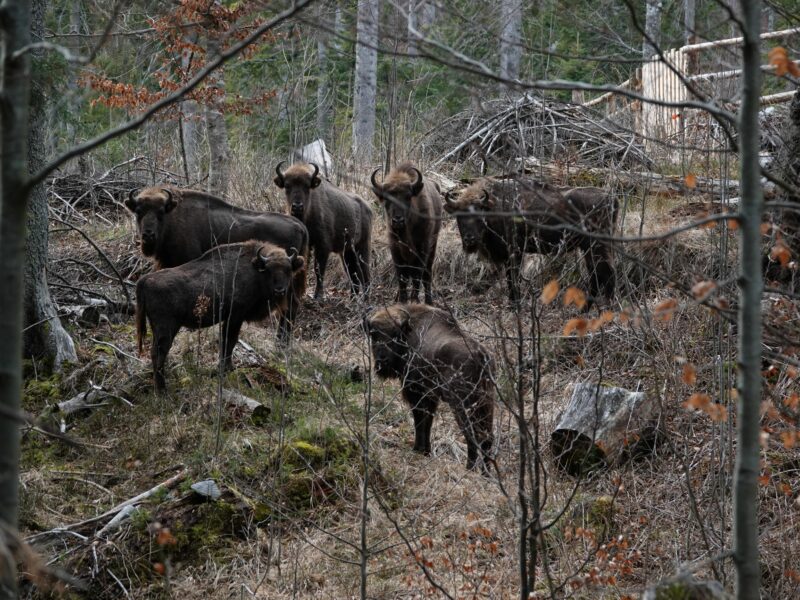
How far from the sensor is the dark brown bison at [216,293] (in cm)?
999

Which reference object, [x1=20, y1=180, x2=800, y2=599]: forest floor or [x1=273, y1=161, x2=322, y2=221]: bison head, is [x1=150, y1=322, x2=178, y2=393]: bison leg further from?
[x1=273, y1=161, x2=322, y2=221]: bison head

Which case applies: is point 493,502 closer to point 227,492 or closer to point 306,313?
point 227,492

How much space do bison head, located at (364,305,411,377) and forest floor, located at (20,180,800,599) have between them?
0.50m

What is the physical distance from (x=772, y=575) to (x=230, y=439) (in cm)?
457

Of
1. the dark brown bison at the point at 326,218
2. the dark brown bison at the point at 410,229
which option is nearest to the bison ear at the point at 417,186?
the dark brown bison at the point at 410,229

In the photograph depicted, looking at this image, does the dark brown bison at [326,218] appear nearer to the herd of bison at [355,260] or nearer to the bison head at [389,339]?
the herd of bison at [355,260]

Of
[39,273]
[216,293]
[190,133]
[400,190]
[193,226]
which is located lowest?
[216,293]

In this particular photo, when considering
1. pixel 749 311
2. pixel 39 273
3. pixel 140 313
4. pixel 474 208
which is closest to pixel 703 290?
pixel 749 311

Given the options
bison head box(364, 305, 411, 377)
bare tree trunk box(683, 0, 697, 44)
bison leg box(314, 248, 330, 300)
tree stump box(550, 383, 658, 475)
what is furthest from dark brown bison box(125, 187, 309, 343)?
bare tree trunk box(683, 0, 697, 44)

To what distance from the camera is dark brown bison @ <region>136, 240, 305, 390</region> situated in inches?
393

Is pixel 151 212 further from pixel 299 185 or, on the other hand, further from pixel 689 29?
pixel 689 29

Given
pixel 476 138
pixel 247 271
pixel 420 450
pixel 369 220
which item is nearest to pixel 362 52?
pixel 476 138

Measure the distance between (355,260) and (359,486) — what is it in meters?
6.42

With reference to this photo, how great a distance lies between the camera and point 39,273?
10117mm
